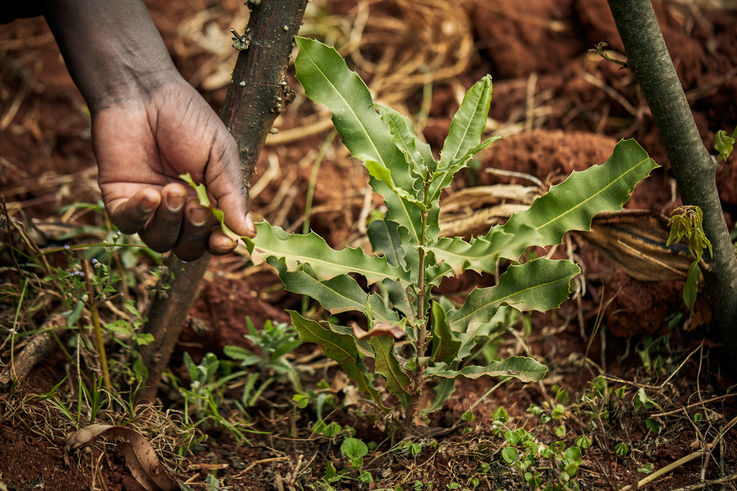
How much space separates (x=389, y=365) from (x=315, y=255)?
31 centimetres

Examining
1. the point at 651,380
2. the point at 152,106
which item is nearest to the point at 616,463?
the point at 651,380

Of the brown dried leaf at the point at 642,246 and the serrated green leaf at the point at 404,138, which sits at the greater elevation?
the serrated green leaf at the point at 404,138

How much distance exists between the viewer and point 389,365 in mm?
1396

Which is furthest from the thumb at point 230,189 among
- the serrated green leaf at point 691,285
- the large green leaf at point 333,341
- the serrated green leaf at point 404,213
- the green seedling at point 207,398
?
the serrated green leaf at point 691,285

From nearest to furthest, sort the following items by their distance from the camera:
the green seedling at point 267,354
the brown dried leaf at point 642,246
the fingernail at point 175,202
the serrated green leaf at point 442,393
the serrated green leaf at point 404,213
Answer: the fingernail at point 175,202 → the serrated green leaf at point 404,213 → the serrated green leaf at point 442,393 → the brown dried leaf at point 642,246 → the green seedling at point 267,354

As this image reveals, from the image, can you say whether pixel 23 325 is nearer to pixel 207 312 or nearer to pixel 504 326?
pixel 207 312

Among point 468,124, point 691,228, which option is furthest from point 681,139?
point 468,124

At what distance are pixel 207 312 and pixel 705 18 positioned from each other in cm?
271

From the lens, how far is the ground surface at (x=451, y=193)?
150 cm

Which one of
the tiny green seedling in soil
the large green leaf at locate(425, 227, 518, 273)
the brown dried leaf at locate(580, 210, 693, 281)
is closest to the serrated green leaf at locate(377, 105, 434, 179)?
the tiny green seedling in soil

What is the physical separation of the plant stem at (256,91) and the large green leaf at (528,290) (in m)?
0.71

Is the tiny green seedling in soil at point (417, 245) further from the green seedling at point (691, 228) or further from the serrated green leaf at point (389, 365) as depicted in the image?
the green seedling at point (691, 228)

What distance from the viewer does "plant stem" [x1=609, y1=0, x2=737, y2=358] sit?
4.71ft

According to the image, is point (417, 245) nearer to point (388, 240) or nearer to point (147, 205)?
point (388, 240)
